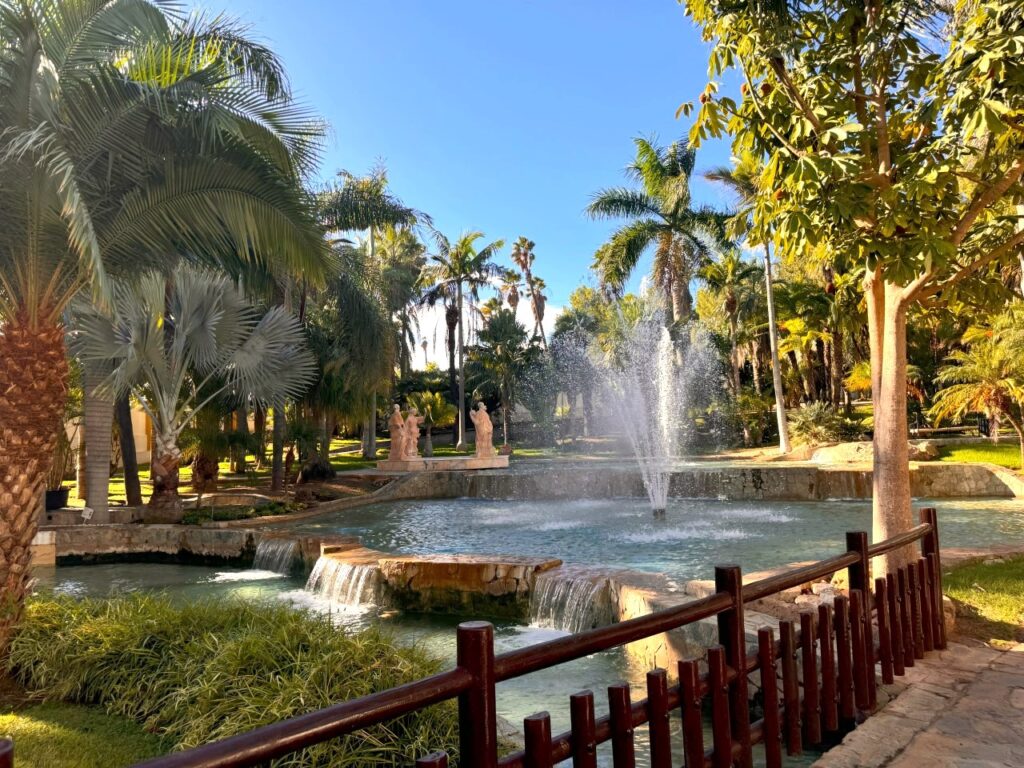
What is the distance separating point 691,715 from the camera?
2375 millimetres

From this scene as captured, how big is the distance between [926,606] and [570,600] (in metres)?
3.39

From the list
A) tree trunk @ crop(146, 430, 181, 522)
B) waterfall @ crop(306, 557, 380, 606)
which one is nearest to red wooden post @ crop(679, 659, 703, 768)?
waterfall @ crop(306, 557, 380, 606)

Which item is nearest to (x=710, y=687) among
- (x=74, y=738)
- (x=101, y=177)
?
(x=74, y=738)

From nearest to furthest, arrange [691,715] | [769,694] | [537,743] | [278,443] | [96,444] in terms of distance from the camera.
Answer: [537,743] < [691,715] < [769,694] < [96,444] < [278,443]

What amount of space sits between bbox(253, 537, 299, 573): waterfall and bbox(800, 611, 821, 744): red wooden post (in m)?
8.39

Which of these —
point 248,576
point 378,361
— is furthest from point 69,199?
point 378,361

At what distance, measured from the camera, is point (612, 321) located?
39031 mm

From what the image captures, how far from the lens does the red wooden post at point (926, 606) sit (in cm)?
427

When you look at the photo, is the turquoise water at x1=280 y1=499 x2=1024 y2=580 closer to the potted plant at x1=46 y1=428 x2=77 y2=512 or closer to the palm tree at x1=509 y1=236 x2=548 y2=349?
the potted plant at x1=46 y1=428 x2=77 y2=512

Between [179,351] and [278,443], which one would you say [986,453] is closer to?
[278,443]

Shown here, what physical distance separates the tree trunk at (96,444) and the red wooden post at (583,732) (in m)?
13.6

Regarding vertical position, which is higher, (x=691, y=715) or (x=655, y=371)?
(x=655, y=371)

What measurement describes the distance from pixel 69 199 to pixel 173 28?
3386 millimetres

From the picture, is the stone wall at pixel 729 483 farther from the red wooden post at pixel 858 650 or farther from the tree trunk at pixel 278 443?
the red wooden post at pixel 858 650
